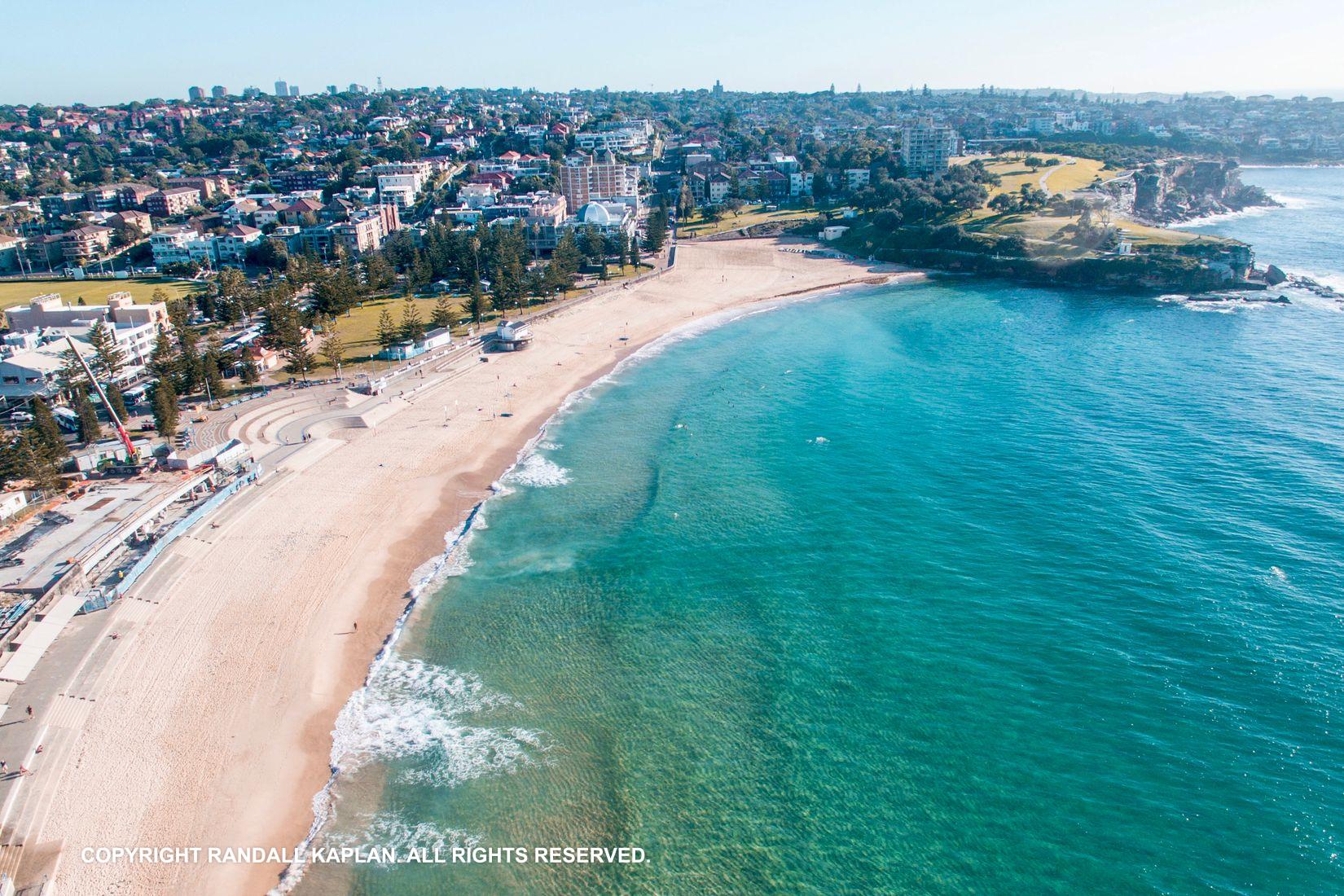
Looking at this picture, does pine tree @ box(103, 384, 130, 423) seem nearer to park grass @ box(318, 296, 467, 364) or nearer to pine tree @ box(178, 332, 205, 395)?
pine tree @ box(178, 332, 205, 395)

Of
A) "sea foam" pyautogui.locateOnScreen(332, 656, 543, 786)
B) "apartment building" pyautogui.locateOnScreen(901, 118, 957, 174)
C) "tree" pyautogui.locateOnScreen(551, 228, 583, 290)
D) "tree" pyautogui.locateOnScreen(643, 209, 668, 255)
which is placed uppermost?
"apartment building" pyautogui.locateOnScreen(901, 118, 957, 174)

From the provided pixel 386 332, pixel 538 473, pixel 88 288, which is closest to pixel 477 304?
pixel 386 332

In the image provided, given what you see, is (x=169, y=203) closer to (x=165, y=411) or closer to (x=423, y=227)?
(x=423, y=227)

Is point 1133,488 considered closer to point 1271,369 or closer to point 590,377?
point 1271,369

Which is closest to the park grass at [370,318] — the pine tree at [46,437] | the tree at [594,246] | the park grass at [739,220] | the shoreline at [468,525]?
the shoreline at [468,525]

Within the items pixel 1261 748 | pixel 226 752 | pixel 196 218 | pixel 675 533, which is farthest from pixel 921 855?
pixel 196 218

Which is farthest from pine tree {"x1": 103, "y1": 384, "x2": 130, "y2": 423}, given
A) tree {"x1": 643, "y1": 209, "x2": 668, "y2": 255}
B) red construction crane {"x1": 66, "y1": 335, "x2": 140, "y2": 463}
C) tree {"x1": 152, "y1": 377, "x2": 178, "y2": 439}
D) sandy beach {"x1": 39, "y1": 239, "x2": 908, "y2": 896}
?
tree {"x1": 643, "y1": 209, "x2": 668, "y2": 255}

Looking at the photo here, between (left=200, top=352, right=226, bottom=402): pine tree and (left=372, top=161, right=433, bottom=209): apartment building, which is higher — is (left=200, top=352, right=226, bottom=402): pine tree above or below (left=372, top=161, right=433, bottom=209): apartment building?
below
